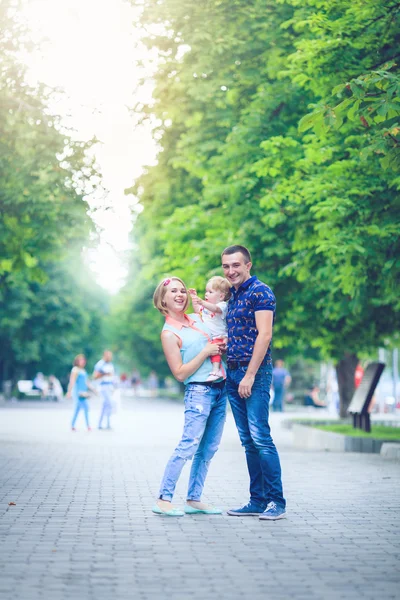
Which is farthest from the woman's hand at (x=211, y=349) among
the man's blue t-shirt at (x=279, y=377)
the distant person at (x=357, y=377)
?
the man's blue t-shirt at (x=279, y=377)

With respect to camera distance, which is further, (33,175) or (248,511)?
(33,175)

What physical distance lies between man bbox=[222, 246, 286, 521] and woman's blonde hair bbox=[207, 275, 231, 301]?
99 mm

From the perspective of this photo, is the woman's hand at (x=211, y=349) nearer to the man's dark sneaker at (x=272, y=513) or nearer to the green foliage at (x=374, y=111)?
the man's dark sneaker at (x=272, y=513)

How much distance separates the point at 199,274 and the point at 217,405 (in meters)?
13.9

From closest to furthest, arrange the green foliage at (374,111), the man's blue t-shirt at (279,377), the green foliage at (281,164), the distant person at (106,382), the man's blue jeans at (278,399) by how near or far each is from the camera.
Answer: the green foliage at (374,111)
the green foliage at (281,164)
the distant person at (106,382)
the man's blue t-shirt at (279,377)
the man's blue jeans at (278,399)

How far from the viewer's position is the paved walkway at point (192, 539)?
6.15 metres

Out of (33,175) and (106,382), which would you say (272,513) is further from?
(106,382)

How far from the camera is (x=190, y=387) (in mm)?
9172

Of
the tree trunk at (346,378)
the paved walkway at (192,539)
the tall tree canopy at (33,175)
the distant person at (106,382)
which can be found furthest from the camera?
the tree trunk at (346,378)

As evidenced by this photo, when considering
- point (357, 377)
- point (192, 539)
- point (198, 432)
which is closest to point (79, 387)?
point (357, 377)

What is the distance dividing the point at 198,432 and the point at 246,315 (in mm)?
1036

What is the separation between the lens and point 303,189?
17969mm

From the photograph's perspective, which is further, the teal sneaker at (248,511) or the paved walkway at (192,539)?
the teal sneaker at (248,511)

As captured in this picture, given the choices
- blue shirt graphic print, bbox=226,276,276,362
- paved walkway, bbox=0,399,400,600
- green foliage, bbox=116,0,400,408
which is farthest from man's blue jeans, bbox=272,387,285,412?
blue shirt graphic print, bbox=226,276,276,362
